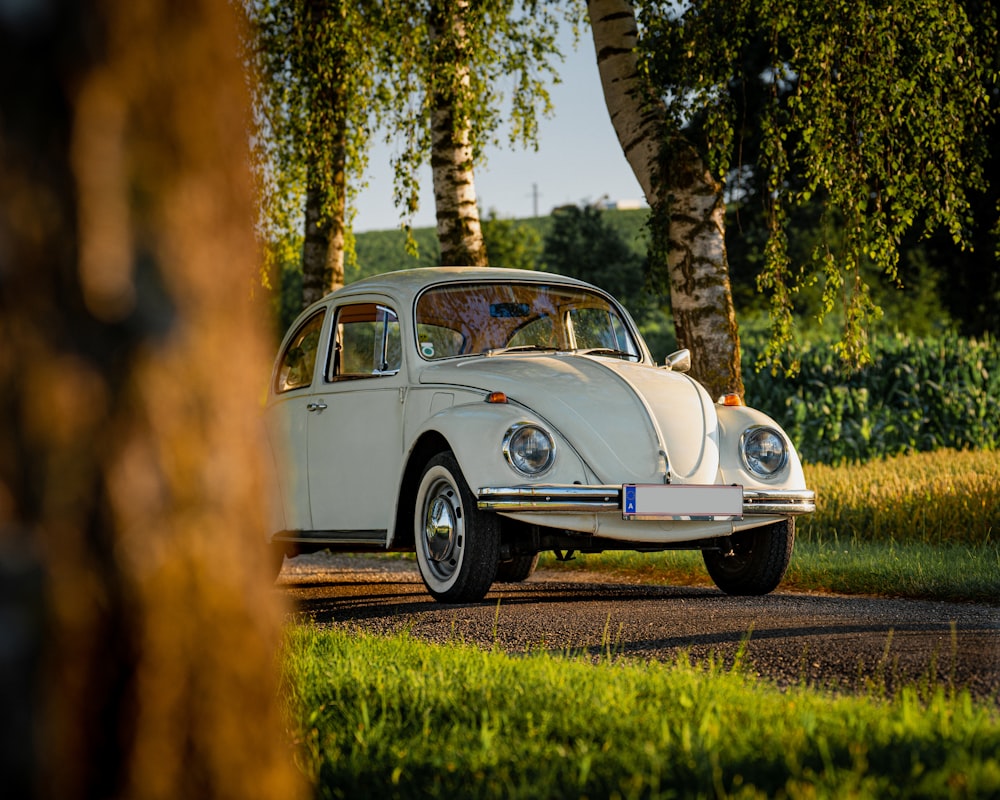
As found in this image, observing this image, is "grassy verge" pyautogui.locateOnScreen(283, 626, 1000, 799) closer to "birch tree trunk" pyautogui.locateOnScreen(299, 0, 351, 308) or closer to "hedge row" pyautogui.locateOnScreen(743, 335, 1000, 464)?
"birch tree trunk" pyautogui.locateOnScreen(299, 0, 351, 308)

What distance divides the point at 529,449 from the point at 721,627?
4.92 ft

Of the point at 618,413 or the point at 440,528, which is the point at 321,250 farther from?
the point at 618,413

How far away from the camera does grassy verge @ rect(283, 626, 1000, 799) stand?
2.95 m

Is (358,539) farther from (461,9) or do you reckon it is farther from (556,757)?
(461,9)

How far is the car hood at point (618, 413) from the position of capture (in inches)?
282

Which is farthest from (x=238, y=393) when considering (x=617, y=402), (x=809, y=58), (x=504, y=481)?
(x=809, y=58)

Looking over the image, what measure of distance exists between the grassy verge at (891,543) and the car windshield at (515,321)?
7.07ft

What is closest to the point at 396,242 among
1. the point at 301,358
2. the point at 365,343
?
the point at 301,358

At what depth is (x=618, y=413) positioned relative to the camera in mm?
7258

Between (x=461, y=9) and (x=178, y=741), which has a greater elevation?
(x=461, y=9)

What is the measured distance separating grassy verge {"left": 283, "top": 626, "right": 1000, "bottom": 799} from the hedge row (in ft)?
55.8

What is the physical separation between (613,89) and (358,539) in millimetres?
5166

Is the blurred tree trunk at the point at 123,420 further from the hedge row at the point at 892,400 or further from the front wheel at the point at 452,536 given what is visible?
the hedge row at the point at 892,400

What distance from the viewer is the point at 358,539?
8.19 meters
